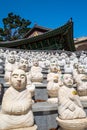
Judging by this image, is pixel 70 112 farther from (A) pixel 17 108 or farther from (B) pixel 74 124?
(A) pixel 17 108

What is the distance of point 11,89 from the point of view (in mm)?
4137

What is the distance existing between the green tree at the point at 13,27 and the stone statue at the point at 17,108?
35465mm

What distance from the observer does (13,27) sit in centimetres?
4041

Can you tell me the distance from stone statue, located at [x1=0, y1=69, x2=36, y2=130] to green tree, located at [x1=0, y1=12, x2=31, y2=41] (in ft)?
116

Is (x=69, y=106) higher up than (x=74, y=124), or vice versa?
(x=69, y=106)

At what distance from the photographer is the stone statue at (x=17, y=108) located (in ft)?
12.7

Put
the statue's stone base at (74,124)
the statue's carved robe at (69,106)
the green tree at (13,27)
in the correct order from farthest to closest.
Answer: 1. the green tree at (13,27)
2. the statue's carved robe at (69,106)
3. the statue's stone base at (74,124)

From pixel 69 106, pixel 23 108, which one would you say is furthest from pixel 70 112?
pixel 23 108

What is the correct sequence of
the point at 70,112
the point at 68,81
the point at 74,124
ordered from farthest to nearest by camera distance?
1. the point at 68,81
2. the point at 70,112
3. the point at 74,124

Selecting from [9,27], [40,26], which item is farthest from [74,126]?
[9,27]

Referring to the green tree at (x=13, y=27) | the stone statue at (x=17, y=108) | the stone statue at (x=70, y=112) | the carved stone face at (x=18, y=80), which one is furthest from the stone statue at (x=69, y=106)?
the green tree at (x=13, y=27)

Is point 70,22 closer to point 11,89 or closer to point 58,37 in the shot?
point 58,37

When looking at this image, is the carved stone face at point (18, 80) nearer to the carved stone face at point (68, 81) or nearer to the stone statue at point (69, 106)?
the stone statue at point (69, 106)

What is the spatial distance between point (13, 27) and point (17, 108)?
123 feet
